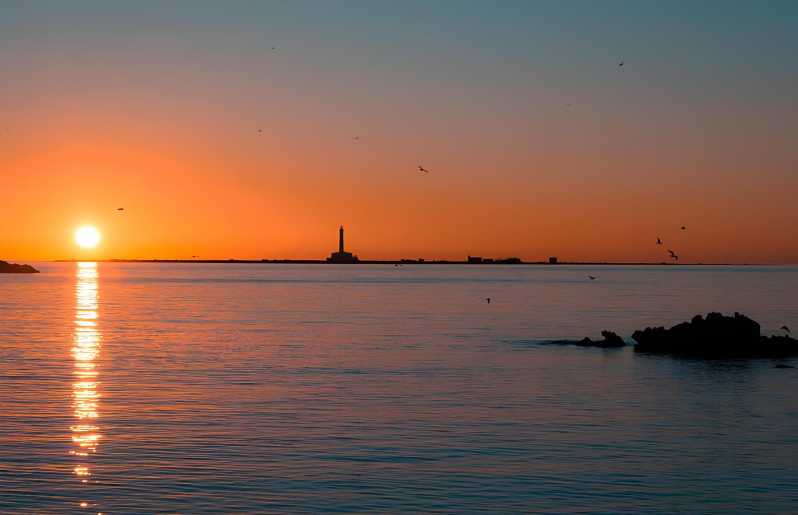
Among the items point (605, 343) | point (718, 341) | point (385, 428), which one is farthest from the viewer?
point (605, 343)

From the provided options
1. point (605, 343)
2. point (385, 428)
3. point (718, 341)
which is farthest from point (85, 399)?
point (718, 341)

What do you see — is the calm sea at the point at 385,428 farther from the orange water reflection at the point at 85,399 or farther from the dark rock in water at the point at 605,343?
the dark rock in water at the point at 605,343

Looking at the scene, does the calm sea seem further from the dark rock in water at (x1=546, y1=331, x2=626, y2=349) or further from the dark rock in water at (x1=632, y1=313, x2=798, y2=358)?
the dark rock in water at (x1=632, y1=313, x2=798, y2=358)

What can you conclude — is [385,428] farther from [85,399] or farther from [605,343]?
[605,343]

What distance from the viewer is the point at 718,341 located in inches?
2569

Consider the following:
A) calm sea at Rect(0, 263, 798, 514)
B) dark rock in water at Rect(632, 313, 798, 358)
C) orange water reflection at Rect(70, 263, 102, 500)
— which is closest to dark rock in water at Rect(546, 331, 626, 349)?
dark rock in water at Rect(632, 313, 798, 358)

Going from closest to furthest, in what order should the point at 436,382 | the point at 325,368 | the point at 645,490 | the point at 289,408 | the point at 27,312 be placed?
the point at 645,490
the point at 289,408
the point at 436,382
the point at 325,368
the point at 27,312

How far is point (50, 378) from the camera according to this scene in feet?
158

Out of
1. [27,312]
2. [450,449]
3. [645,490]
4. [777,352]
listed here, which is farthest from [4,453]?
[27,312]

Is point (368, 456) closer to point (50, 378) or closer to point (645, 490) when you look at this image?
point (645, 490)

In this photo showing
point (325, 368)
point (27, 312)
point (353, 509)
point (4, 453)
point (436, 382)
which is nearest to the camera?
point (353, 509)

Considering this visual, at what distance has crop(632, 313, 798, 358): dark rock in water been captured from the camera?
64312 millimetres

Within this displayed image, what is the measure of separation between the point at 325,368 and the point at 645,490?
29.7 meters

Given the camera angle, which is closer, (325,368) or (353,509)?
(353,509)
